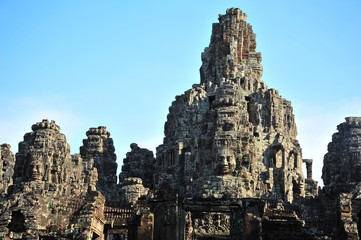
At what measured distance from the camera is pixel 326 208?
66.0 m

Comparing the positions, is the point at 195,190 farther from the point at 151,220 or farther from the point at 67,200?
the point at 151,220

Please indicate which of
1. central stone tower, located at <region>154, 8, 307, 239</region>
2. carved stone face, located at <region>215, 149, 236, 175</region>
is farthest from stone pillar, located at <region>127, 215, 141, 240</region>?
carved stone face, located at <region>215, 149, 236, 175</region>

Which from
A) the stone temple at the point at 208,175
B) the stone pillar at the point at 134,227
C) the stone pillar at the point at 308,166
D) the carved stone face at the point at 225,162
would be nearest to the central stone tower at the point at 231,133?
the carved stone face at the point at 225,162

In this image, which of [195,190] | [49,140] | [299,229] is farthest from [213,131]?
[299,229]

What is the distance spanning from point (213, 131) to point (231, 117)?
2.18 m

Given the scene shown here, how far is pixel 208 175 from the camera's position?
6756 cm

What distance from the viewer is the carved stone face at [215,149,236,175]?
64.6 meters

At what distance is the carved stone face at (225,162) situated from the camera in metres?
64.6

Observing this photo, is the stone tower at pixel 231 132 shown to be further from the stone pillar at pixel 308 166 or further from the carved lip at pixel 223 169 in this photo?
the stone pillar at pixel 308 166

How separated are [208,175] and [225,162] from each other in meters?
2.63

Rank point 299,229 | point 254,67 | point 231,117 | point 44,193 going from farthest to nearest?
point 254,67
point 231,117
point 44,193
point 299,229

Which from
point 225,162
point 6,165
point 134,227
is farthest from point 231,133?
point 134,227

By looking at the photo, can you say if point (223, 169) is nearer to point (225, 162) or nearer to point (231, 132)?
point (225, 162)

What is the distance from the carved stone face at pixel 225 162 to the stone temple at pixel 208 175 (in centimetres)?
11
